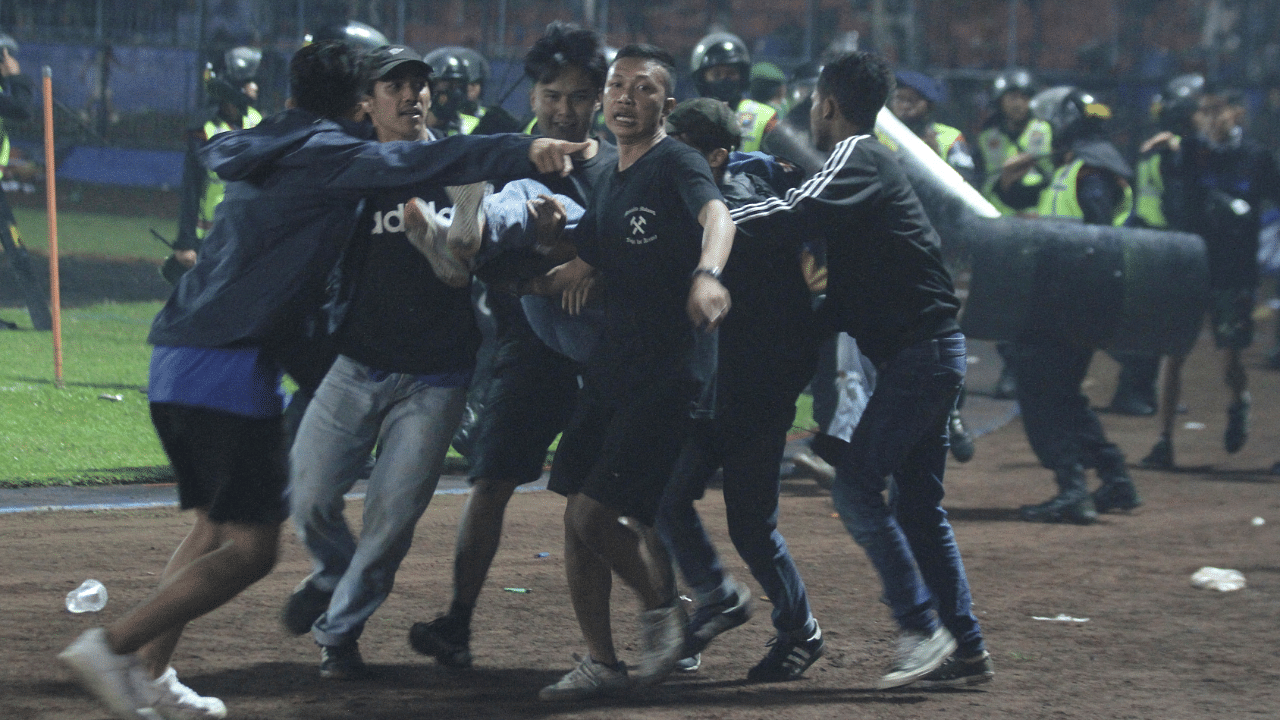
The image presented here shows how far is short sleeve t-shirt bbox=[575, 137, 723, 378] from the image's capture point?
4074 mm

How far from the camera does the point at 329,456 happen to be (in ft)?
14.0

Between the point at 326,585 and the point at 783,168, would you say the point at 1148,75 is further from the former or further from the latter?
the point at 326,585

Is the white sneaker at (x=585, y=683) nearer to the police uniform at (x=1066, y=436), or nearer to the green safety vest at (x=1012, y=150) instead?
the police uniform at (x=1066, y=436)

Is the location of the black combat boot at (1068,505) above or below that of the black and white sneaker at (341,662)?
below

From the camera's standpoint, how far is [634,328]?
4133mm

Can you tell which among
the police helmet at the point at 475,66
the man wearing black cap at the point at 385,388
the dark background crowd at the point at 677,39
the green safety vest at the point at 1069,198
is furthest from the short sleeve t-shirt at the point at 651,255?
the police helmet at the point at 475,66

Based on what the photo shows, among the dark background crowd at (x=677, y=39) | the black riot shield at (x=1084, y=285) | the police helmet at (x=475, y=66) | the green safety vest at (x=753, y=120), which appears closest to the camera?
the black riot shield at (x=1084, y=285)

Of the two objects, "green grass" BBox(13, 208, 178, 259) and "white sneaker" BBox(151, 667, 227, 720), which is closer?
"white sneaker" BBox(151, 667, 227, 720)

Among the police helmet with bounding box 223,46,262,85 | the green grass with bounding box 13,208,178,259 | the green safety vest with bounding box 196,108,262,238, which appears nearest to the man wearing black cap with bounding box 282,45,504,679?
the green safety vest with bounding box 196,108,262,238

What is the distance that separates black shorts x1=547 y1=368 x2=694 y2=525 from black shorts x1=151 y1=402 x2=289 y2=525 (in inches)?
33.4

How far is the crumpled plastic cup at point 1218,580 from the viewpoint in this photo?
6059 millimetres

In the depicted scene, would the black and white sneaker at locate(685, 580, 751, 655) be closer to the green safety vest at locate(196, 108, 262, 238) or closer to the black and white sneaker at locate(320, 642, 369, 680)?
the black and white sneaker at locate(320, 642, 369, 680)

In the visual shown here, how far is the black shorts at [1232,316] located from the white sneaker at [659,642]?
6.15 m

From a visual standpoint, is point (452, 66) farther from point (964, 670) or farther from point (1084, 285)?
point (964, 670)
